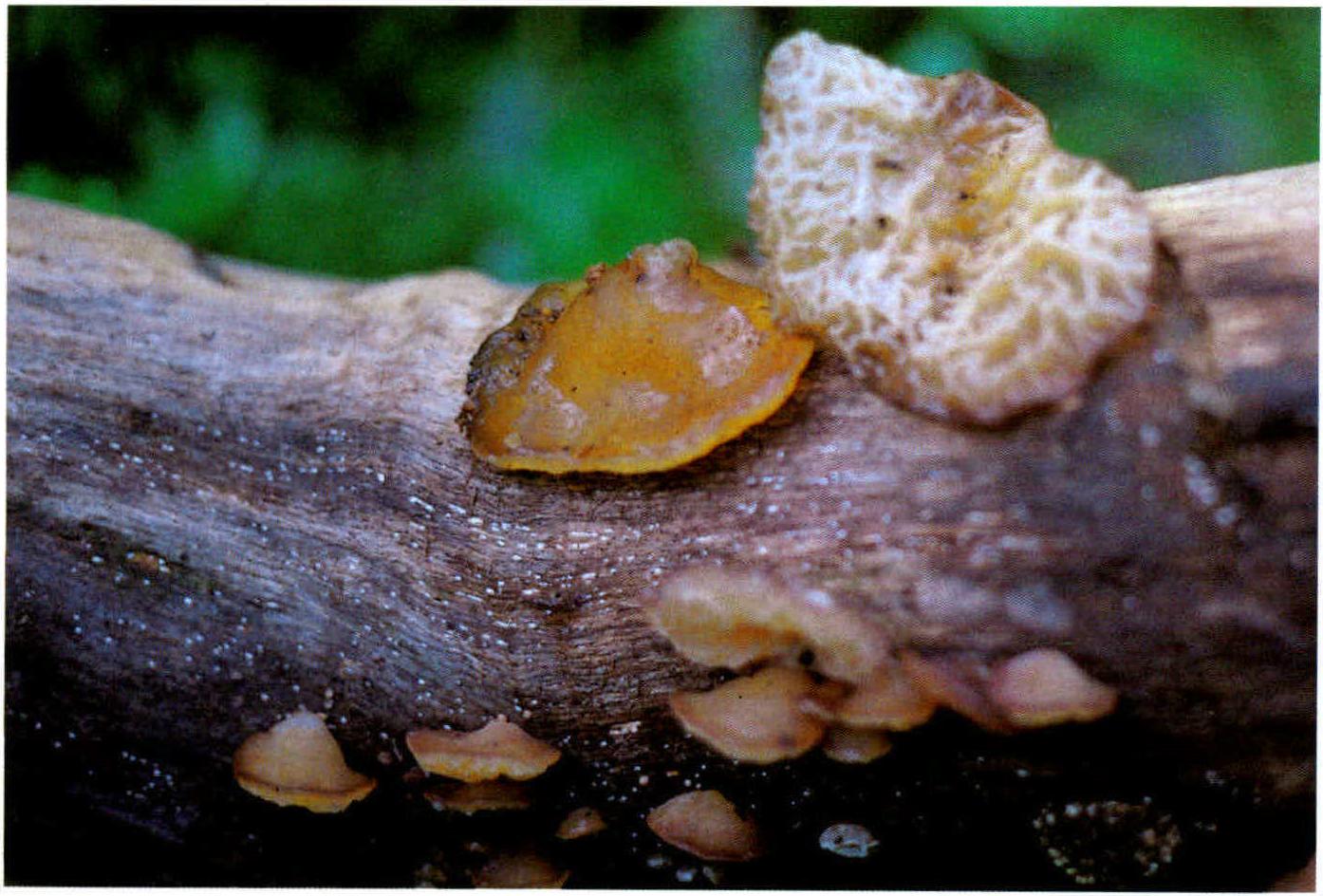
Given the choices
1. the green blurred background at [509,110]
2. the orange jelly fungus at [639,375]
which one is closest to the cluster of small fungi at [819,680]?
the orange jelly fungus at [639,375]

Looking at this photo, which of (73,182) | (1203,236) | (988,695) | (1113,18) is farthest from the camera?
(73,182)

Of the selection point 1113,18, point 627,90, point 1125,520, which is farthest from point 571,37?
point 1125,520

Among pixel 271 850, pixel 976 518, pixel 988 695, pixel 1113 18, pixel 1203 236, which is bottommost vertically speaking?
pixel 271 850

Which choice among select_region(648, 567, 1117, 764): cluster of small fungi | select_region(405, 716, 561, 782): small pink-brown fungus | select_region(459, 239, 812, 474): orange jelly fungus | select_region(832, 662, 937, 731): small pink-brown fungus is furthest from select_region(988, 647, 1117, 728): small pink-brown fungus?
select_region(405, 716, 561, 782): small pink-brown fungus

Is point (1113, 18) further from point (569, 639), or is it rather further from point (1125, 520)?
point (569, 639)

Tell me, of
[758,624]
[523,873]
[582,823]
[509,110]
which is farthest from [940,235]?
[509,110]

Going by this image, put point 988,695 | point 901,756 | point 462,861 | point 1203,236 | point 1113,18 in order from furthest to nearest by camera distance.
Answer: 1. point 1113,18
2. point 462,861
3. point 901,756
4. point 1203,236
5. point 988,695

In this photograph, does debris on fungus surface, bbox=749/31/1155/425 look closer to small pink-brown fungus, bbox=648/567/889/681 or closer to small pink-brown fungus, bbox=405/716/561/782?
small pink-brown fungus, bbox=648/567/889/681
